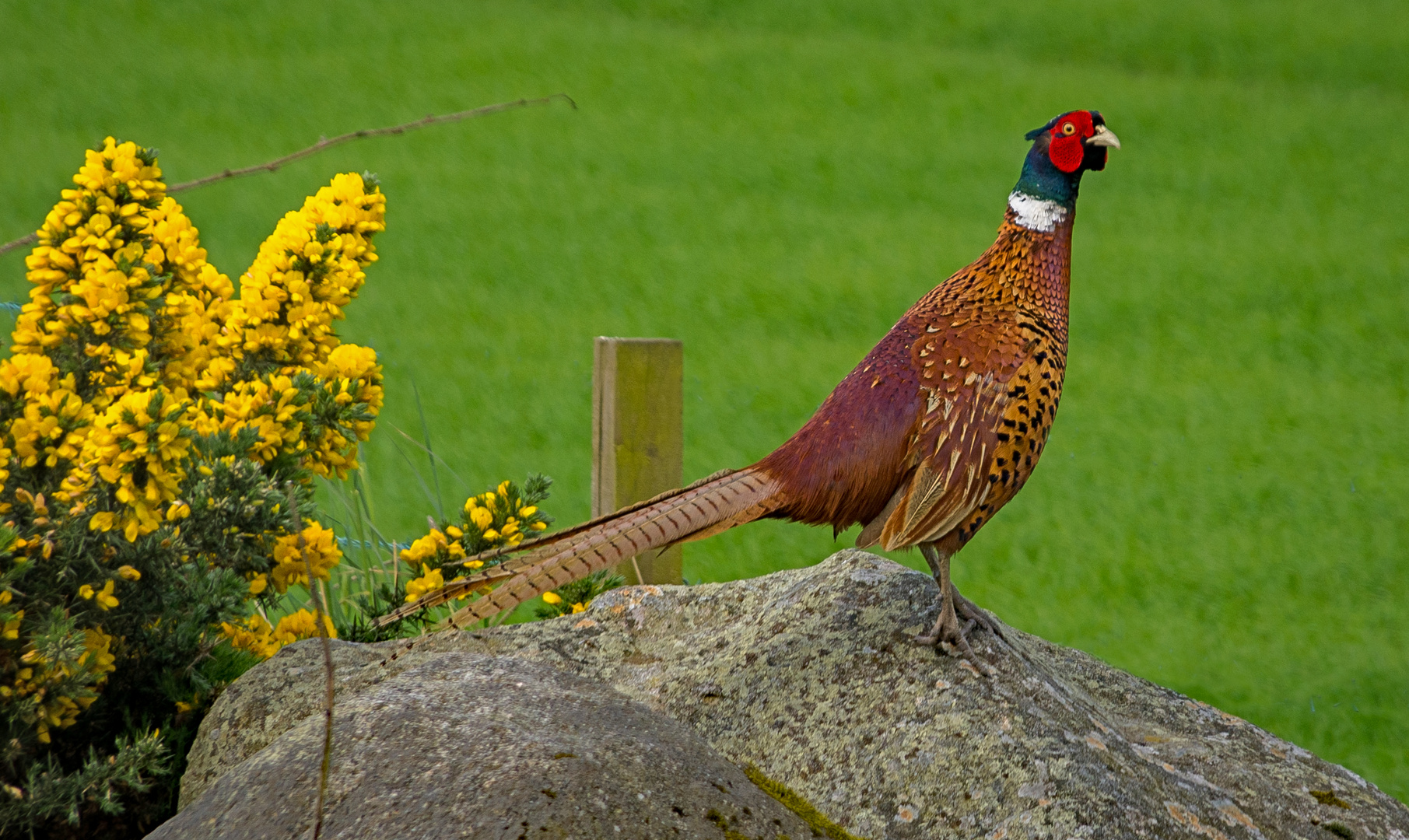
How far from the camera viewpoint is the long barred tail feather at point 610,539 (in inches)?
85.0

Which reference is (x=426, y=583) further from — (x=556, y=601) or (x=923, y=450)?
(x=923, y=450)

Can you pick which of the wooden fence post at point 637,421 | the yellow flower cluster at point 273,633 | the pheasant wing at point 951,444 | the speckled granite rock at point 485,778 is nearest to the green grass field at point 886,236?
the wooden fence post at point 637,421

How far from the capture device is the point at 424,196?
881cm

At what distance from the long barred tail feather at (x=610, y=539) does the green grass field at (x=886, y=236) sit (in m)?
2.78

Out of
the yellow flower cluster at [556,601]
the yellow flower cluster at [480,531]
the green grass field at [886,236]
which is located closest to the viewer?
the yellow flower cluster at [480,531]

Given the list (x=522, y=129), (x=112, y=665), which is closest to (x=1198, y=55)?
(x=522, y=129)

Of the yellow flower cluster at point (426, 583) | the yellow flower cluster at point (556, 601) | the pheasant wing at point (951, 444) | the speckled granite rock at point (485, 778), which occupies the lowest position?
the yellow flower cluster at point (556, 601)

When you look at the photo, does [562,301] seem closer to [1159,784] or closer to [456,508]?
[456,508]

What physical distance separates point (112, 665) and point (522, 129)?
7815mm

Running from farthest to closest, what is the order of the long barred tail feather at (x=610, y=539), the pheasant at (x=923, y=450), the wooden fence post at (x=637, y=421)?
the wooden fence post at (x=637, y=421), the pheasant at (x=923, y=450), the long barred tail feather at (x=610, y=539)

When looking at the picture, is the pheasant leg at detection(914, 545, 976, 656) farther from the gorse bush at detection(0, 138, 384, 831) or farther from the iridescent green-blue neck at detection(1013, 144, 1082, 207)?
the gorse bush at detection(0, 138, 384, 831)

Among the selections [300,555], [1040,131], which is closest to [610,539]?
[300,555]

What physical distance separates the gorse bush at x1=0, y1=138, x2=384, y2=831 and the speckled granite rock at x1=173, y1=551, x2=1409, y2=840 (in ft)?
0.75

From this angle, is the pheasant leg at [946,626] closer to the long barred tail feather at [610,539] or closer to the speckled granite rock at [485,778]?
the long barred tail feather at [610,539]
